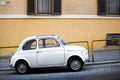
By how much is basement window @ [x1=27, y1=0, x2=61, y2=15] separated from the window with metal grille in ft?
8.08

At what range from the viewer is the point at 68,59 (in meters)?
16.1

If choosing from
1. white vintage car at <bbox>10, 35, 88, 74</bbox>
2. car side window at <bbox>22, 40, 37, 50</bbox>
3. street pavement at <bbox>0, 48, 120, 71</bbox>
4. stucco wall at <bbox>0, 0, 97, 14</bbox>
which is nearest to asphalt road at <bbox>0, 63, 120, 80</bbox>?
white vintage car at <bbox>10, 35, 88, 74</bbox>

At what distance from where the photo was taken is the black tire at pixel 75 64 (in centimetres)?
1601

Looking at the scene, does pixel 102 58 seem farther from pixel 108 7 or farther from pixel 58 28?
pixel 108 7

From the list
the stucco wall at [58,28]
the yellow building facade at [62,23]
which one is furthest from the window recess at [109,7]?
the stucco wall at [58,28]

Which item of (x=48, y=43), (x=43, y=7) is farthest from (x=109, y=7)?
(x=48, y=43)

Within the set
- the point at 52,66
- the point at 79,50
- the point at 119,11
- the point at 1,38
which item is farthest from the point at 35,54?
the point at 119,11

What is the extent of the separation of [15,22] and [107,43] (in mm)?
5215

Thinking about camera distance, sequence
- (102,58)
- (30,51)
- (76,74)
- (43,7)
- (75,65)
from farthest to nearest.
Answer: (43,7) → (102,58) → (30,51) → (75,65) → (76,74)

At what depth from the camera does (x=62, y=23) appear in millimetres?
21875

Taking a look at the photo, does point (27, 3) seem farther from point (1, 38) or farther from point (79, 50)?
A: point (79, 50)

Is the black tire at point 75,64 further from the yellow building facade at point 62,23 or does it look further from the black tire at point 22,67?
the yellow building facade at point 62,23

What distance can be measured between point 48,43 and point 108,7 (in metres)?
7.28

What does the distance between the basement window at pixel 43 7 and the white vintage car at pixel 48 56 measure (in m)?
5.21
